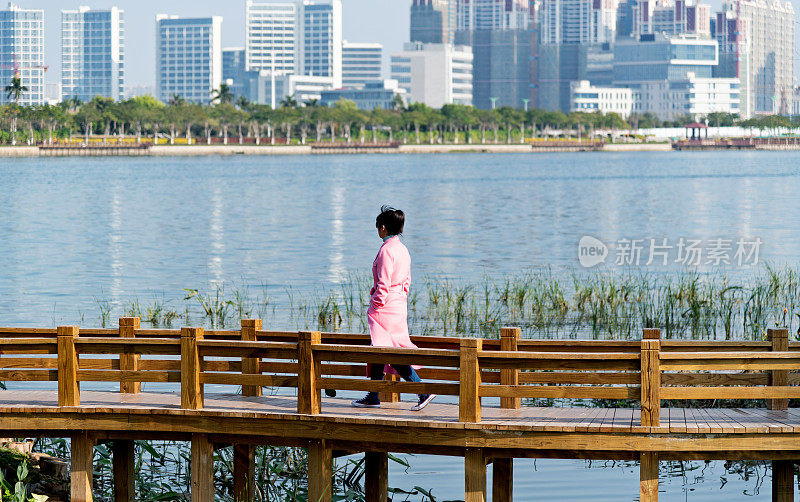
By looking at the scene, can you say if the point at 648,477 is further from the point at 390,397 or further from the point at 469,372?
the point at 390,397

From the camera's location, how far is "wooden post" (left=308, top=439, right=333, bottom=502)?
10352 mm

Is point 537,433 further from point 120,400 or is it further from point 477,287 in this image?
point 477,287

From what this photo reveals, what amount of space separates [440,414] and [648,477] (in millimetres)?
1846

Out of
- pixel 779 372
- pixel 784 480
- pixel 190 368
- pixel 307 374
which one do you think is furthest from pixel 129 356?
pixel 784 480

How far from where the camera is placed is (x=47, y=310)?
30031 millimetres

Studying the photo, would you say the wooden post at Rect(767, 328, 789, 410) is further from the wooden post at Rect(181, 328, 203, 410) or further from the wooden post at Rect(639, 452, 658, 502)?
the wooden post at Rect(181, 328, 203, 410)

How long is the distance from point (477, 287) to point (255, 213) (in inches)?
1516

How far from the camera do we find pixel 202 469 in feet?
34.8

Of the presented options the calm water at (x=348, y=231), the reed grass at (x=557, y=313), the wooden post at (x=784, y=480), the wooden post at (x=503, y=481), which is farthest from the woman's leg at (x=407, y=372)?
the reed grass at (x=557, y=313)

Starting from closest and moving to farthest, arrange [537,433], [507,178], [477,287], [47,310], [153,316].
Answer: [537,433]
[153,316]
[47,310]
[477,287]
[507,178]

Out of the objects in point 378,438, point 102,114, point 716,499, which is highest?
point 102,114

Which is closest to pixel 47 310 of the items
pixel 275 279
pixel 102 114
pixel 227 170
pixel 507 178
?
pixel 275 279

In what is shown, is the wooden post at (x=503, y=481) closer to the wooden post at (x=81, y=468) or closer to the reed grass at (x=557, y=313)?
the wooden post at (x=81, y=468)

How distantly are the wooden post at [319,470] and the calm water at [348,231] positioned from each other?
297 centimetres
